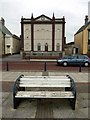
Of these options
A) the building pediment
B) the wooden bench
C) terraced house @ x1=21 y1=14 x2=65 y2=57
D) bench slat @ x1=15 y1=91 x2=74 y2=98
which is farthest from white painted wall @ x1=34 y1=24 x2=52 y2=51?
bench slat @ x1=15 y1=91 x2=74 y2=98

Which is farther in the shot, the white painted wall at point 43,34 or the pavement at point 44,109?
the white painted wall at point 43,34

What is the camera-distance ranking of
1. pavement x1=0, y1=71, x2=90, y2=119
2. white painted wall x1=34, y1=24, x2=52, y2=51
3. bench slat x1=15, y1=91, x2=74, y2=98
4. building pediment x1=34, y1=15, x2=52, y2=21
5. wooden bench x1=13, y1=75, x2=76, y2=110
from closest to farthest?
pavement x1=0, y1=71, x2=90, y2=119 → bench slat x1=15, y1=91, x2=74, y2=98 → wooden bench x1=13, y1=75, x2=76, y2=110 → building pediment x1=34, y1=15, x2=52, y2=21 → white painted wall x1=34, y1=24, x2=52, y2=51

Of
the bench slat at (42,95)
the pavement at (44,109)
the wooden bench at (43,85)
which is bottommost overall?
the pavement at (44,109)

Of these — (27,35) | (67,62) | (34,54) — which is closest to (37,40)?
(27,35)

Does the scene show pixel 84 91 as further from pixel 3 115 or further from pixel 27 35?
pixel 27 35

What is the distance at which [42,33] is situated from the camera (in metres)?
46.9

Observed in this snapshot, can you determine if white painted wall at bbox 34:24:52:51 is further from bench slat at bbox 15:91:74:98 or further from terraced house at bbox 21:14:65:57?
bench slat at bbox 15:91:74:98

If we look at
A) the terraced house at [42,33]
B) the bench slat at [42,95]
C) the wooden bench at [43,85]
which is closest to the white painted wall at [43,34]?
the terraced house at [42,33]

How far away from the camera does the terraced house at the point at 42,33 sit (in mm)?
45438

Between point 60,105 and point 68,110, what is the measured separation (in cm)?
47

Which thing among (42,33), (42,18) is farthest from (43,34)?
(42,18)

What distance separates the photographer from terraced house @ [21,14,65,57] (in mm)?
45438

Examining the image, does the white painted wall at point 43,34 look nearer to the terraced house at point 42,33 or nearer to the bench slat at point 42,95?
the terraced house at point 42,33

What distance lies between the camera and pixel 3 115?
4926 millimetres
